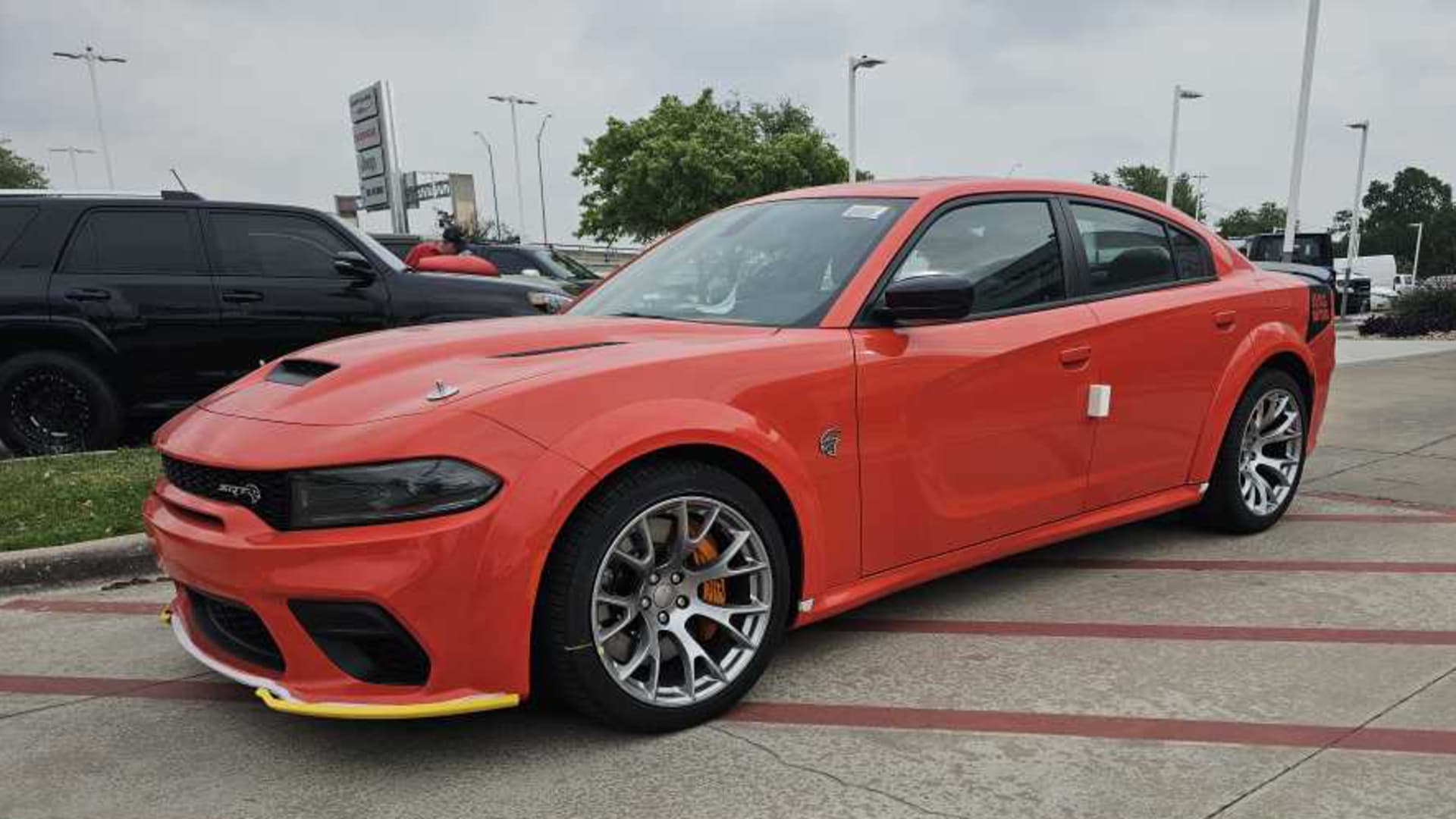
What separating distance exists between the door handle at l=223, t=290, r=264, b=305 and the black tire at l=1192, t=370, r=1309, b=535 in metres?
5.64

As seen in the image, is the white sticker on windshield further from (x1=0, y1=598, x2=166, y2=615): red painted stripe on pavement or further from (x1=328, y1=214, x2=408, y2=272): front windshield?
(x1=328, y1=214, x2=408, y2=272): front windshield

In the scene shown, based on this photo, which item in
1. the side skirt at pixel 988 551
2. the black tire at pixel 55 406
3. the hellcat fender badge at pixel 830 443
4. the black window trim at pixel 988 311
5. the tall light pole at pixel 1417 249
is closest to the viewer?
the hellcat fender badge at pixel 830 443

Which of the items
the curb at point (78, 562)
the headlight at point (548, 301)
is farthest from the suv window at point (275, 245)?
the curb at point (78, 562)

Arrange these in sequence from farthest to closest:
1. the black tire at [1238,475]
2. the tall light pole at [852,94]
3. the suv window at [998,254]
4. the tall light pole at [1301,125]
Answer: the tall light pole at [852,94]
the tall light pole at [1301,125]
the black tire at [1238,475]
the suv window at [998,254]

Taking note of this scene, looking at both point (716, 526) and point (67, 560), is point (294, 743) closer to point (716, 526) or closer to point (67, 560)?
point (716, 526)

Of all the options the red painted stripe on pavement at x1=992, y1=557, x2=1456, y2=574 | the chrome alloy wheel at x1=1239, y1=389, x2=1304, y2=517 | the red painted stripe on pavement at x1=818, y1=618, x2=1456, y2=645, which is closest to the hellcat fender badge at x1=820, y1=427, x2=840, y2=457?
the red painted stripe on pavement at x1=818, y1=618, x2=1456, y2=645

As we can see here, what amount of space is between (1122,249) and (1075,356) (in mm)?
731

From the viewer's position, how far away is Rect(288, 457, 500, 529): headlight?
2510 mm

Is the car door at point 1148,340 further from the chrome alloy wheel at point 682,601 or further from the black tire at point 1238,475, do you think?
the chrome alloy wheel at point 682,601

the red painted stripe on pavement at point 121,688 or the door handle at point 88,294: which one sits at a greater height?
the door handle at point 88,294

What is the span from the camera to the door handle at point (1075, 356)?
3.77 m

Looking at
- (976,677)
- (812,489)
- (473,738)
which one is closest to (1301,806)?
(976,677)

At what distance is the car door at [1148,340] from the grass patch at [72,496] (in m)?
4.21

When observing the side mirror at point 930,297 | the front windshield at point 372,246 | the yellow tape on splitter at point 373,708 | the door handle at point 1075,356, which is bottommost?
the yellow tape on splitter at point 373,708
